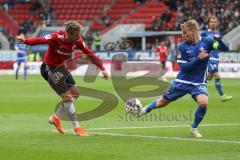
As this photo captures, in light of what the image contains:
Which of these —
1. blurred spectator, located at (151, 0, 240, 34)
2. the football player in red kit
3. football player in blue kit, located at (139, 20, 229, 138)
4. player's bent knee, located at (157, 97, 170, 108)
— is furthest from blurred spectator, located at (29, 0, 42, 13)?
football player in blue kit, located at (139, 20, 229, 138)

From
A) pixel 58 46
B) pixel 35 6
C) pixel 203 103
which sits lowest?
pixel 35 6

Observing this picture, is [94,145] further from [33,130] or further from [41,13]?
[41,13]

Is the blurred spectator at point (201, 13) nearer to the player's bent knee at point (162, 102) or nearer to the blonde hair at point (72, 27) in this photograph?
the player's bent knee at point (162, 102)

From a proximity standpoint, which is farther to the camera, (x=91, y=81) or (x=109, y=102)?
(x=91, y=81)

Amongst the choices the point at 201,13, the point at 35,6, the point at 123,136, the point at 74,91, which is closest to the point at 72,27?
the point at 74,91

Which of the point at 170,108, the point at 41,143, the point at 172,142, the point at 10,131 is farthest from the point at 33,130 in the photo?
the point at 170,108

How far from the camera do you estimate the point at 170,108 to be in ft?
71.2

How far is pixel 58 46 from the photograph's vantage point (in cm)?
1431

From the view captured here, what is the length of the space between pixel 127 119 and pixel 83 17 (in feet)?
147

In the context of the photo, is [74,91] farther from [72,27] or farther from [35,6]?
[35,6]

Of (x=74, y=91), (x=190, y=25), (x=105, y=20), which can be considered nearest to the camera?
(x=190, y=25)

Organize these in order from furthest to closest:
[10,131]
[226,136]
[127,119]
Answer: [127,119], [10,131], [226,136]

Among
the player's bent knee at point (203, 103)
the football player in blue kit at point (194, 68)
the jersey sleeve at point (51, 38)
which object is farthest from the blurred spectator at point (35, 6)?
the player's bent knee at point (203, 103)

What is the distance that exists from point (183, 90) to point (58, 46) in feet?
8.75
